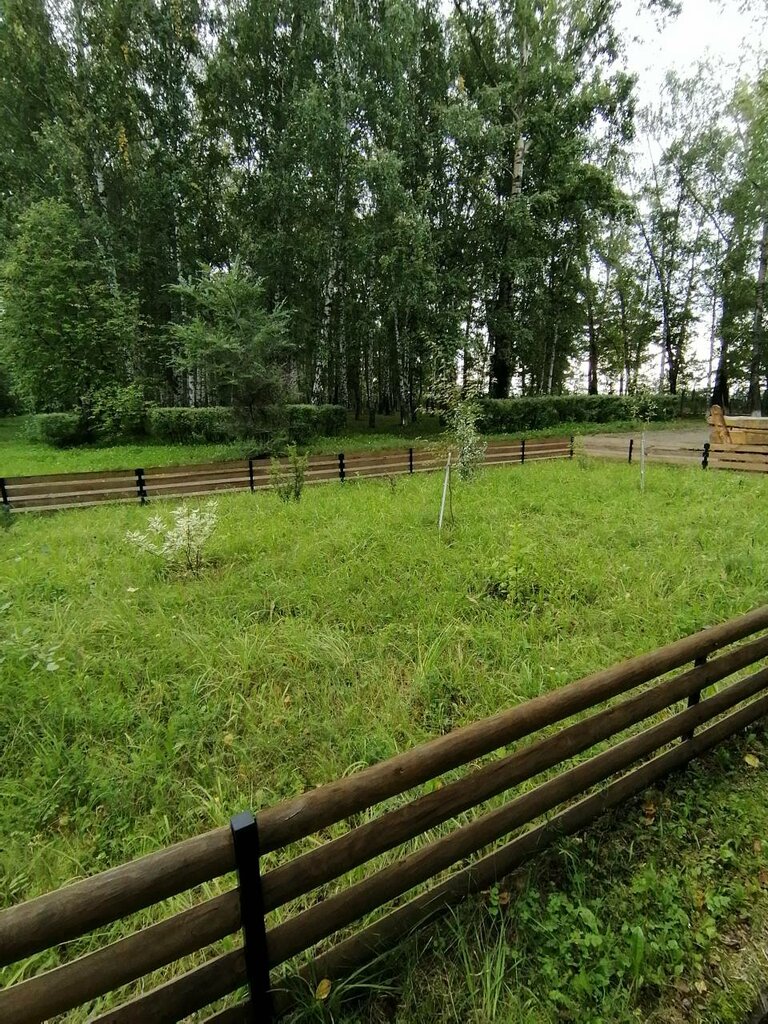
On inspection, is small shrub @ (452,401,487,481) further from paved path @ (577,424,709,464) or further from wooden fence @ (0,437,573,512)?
paved path @ (577,424,709,464)

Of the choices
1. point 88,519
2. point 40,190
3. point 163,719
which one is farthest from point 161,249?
point 163,719

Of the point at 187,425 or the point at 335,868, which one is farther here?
the point at 187,425

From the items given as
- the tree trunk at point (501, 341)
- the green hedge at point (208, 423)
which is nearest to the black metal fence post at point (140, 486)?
the green hedge at point (208, 423)

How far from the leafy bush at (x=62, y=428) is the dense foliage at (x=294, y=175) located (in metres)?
0.81

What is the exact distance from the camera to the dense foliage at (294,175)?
1527 centimetres

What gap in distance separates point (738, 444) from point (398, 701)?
39.6ft

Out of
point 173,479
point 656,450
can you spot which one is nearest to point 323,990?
point 173,479

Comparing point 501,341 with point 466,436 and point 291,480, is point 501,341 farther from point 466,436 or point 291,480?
point 291,480

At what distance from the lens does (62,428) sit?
15.4m

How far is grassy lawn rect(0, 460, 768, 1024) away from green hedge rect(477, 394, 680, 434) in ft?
39.4

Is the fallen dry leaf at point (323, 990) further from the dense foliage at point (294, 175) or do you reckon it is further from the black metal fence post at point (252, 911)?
the dense foliage at point (294, 175)

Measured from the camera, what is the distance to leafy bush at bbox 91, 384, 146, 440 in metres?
Answer: 15.6

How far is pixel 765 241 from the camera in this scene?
67.2ft

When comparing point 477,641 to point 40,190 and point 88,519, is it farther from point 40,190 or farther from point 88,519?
point 40,190
